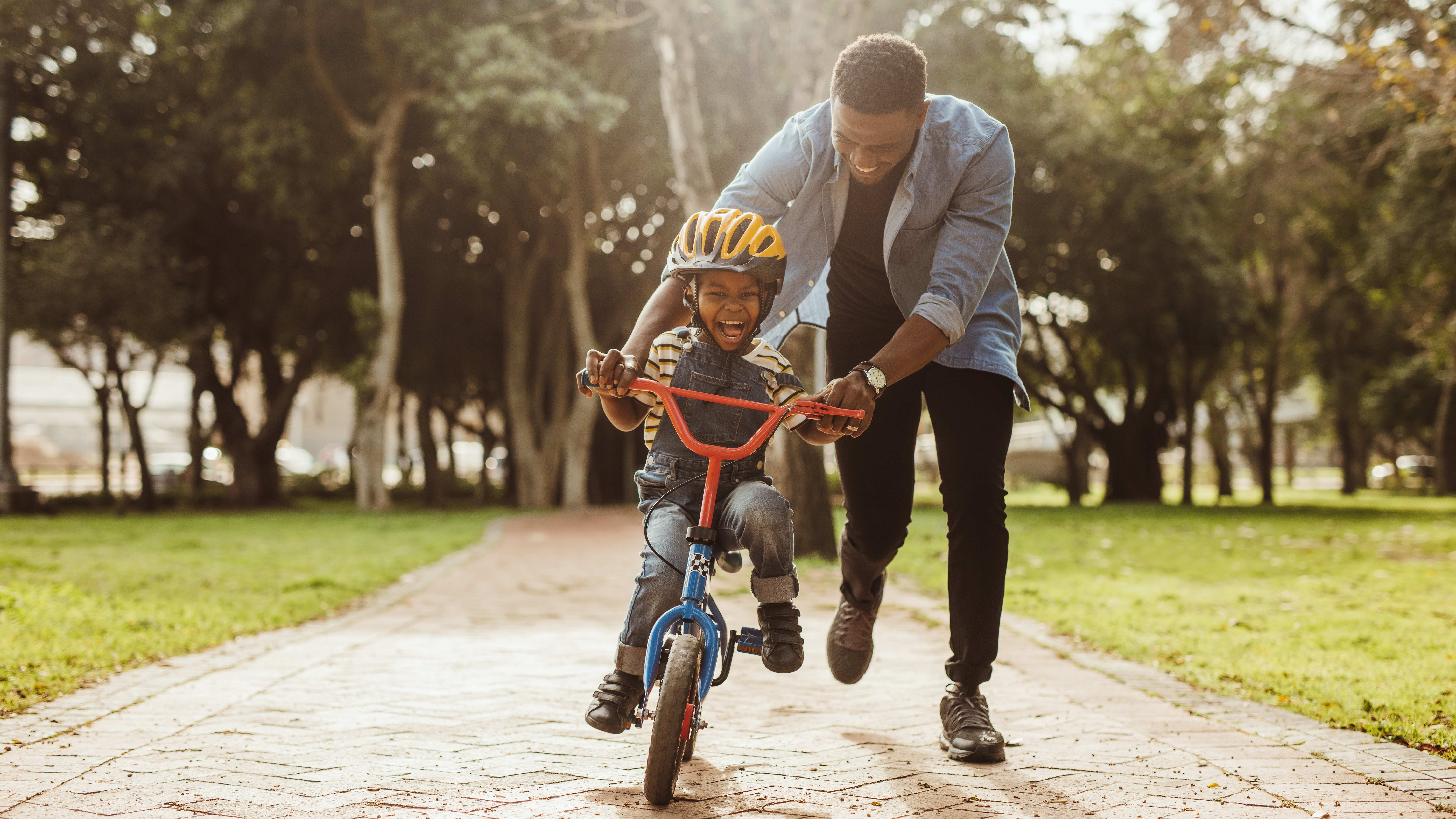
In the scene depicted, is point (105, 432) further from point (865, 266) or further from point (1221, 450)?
point (1221, 450)

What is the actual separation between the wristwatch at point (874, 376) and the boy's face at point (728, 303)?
396 mm

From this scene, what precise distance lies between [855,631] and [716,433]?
41.2 inches

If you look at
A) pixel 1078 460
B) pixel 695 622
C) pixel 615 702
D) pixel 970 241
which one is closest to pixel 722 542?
pixel 695 622

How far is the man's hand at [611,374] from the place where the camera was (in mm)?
2732

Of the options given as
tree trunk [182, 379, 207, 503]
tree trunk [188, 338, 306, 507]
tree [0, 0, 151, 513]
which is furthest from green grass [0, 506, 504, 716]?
tree trunk [182, 379, 207, 503]

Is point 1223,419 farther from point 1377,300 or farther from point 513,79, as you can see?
point 513,79

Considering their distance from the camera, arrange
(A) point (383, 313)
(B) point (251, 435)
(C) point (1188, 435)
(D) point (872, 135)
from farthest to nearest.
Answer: (C) point (1188, 435), (B) point (251, 435), (A) point (383, 313), (D) point (872, 135)

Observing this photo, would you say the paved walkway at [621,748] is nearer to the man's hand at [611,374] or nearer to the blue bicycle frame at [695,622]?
the blue bicycle frame at [695,622]

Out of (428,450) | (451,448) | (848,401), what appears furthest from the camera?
(451,448)

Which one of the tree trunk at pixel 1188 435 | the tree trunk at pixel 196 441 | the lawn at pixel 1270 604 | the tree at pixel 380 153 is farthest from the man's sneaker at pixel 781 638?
the tree trunk at pixel 196 441

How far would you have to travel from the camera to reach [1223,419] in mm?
32125

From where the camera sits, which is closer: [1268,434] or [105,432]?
[105,432]

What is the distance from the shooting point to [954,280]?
3.09m

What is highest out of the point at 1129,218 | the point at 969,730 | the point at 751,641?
the point at 1129,218
